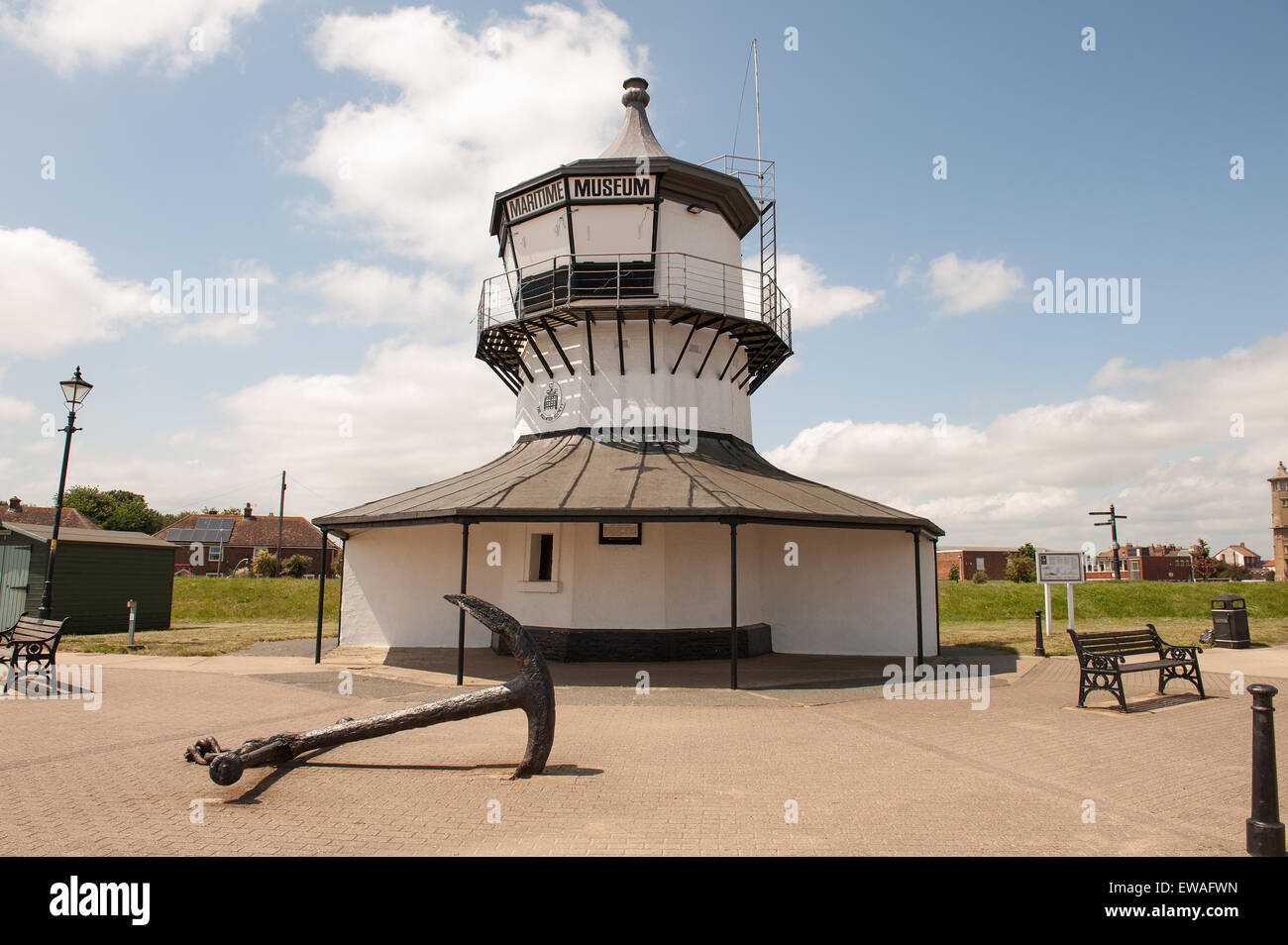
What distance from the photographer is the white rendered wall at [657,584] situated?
1414 cm

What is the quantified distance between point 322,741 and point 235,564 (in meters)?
58.6

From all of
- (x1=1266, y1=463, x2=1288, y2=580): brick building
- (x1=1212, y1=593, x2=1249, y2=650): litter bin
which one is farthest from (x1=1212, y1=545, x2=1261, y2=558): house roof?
(x1=1212, y1=593, x2=1249, y2=650): litter bin

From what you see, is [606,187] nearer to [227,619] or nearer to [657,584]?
[657,584]

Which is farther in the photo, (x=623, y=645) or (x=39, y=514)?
(x=39, y=514)

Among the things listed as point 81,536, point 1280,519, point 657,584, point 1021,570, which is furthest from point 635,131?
point 1280,519

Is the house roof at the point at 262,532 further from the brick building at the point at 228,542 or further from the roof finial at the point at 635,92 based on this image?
the roof finial at the point at 635,92

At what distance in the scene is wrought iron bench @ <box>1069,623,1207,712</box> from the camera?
9203 mm

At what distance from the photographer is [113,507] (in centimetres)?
7619

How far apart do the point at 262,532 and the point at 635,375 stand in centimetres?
5200

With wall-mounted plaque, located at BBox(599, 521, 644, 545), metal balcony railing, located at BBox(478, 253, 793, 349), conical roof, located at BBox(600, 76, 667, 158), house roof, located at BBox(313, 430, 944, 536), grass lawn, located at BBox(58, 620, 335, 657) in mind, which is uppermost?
conical roof, located at BBox(600, 76, 667, 158)

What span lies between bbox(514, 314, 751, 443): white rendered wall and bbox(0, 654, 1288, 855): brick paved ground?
8221 millimetres

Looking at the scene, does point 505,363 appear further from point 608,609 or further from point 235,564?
point 235,564

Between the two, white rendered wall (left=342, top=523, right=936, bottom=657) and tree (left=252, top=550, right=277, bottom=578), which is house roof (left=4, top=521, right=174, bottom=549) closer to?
white rendered wall (left=342, top=523, right=936, bottom=657)
